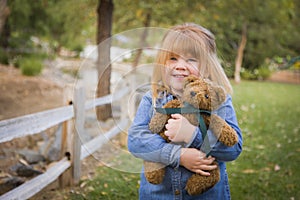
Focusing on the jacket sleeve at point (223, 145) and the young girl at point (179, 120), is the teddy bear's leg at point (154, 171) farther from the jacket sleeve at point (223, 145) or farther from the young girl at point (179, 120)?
the jacket sleeve at point (223, 145)

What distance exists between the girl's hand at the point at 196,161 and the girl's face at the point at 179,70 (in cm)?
27

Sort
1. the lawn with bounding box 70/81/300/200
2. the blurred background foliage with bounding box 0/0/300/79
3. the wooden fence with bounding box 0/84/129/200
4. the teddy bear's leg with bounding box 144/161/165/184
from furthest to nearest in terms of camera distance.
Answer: the blurred background foliage with bounding box 0/0/300/79, the lawn with bounding box 70/81/300/200, the wooden fence with bounding box 0/84/129/200, the teddy bear's leg with bounding box 144/161/165/184

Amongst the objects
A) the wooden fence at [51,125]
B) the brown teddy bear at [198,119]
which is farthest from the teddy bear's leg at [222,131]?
the wooden fence at [51,125]

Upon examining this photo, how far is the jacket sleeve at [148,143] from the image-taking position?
4.97 feet

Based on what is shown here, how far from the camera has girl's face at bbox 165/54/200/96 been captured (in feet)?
5.06

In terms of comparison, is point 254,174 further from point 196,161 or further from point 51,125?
point 196,161

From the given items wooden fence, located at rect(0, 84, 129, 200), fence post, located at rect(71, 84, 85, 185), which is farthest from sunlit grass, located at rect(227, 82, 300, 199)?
fence post, located at rect(71, 84, 85, 185)

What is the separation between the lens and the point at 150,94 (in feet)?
5.40

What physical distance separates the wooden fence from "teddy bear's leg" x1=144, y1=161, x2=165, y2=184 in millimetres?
823

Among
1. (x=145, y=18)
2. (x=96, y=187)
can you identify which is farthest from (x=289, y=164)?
(x=145, y=18)

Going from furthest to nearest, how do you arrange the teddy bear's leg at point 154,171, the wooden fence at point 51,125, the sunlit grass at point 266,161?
1. the sunlit grass at point 266,161
2. the wooden fence at point 51,125
3. the teddy bear's leg at point 154,171

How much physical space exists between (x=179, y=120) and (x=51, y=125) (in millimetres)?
2458

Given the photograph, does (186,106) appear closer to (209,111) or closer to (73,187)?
(209,111)

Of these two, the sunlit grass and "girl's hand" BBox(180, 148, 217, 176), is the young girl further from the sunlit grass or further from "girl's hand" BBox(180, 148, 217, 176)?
the sunlit grass
